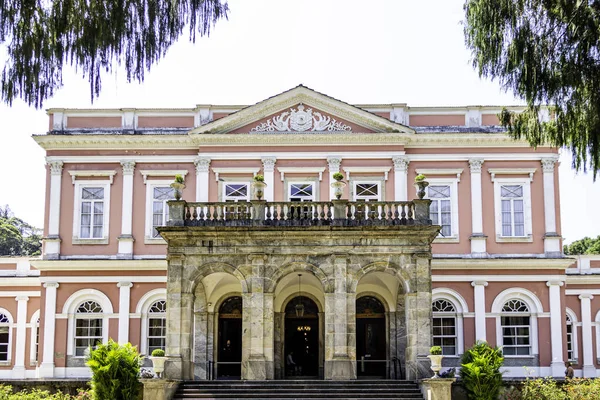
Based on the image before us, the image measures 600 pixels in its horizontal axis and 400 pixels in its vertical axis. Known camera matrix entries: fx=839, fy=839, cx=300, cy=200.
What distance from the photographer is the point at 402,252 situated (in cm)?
→ 2477

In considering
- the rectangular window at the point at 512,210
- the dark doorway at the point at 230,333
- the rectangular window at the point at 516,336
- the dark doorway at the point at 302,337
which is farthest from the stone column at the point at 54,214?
the rectangular window at the point at 516,336

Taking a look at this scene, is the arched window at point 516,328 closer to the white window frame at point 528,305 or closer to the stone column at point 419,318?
the white window frame at point 528,305

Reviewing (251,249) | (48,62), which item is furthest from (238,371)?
(48,62)

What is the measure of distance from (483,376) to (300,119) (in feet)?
46.1

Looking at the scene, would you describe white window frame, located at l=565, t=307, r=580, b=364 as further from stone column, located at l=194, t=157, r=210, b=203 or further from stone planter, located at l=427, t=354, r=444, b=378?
stone column, located at l=194, t=157, r=210, b=203

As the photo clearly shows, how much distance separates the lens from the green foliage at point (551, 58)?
53.5 ft

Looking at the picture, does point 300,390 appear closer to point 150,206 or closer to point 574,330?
point 150,206

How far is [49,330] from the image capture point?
32219 mm

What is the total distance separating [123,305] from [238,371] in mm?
5357

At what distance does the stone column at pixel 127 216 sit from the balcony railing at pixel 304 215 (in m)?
8.15

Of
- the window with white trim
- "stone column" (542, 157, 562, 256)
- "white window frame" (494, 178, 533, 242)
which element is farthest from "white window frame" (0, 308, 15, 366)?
"stone column" (542, 157, 562, 256)

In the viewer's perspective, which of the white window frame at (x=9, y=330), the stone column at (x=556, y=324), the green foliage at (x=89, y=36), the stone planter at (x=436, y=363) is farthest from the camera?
the white window frame at (x=9, y=330)

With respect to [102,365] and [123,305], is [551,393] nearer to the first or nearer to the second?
[102,365]

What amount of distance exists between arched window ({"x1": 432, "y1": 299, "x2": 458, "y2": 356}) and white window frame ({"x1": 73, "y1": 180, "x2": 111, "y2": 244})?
13.2 meters
